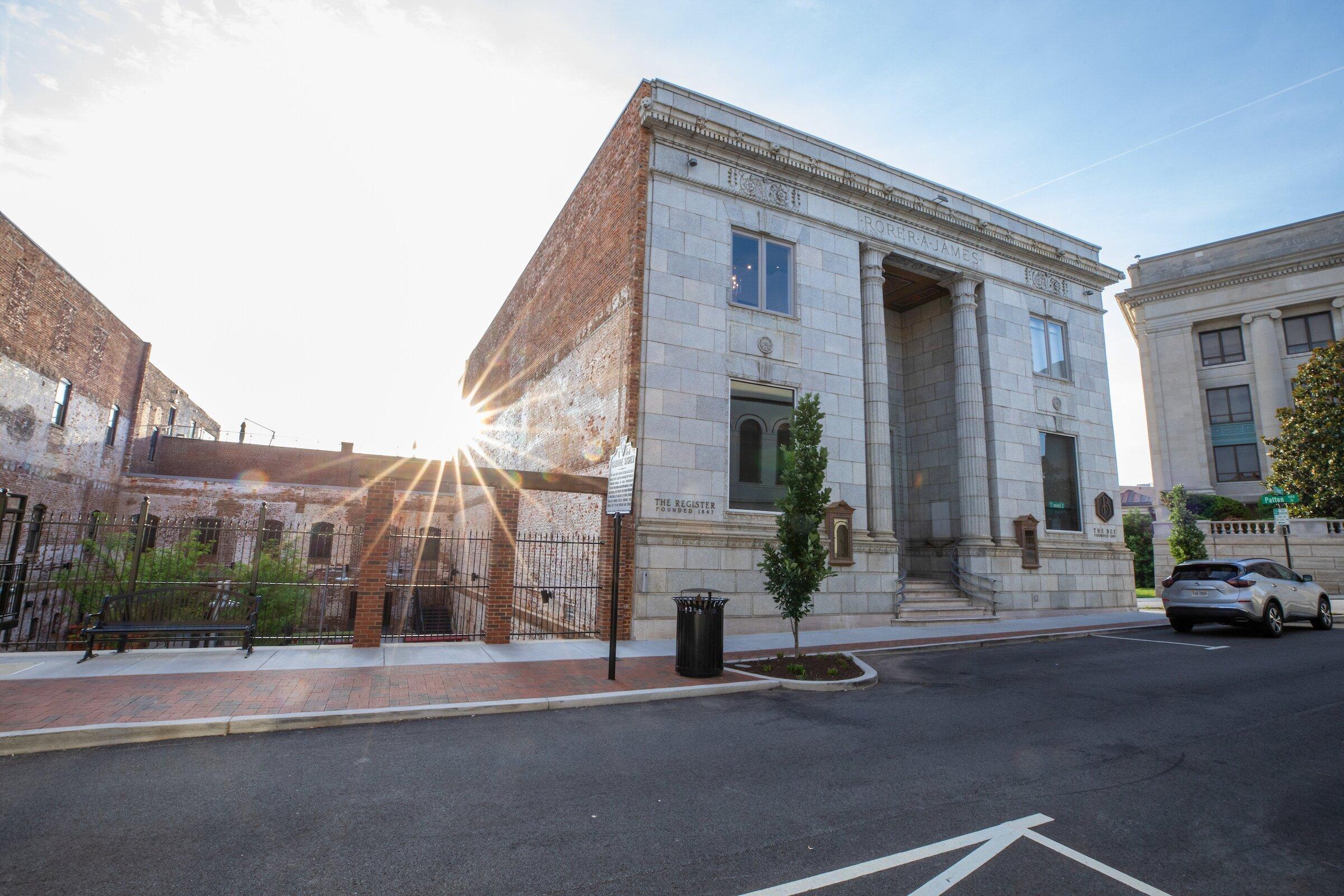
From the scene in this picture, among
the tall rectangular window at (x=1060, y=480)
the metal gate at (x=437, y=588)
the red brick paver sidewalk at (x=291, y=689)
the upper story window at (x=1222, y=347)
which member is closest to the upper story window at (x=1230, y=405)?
the upper story window at (x=1222, y=347)

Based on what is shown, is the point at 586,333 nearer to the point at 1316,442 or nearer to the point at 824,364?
the point at 824,364

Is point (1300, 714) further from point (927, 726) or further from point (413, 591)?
point (413, 591)

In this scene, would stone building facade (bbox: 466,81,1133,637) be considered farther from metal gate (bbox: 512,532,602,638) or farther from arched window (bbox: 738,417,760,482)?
metal gate (bbox: 512,532,602,638)

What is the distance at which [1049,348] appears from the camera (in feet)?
69.2

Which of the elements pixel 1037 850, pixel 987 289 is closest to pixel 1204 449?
pixel 987 289

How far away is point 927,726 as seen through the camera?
22.6 ft

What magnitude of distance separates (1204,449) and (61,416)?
5718 cm

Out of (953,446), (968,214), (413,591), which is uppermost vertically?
(968,214)

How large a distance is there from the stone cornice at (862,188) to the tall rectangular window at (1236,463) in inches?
967

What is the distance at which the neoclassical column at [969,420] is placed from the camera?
1853 centimetres

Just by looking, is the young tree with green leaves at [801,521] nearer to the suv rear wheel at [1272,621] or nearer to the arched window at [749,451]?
the arched window at [749,451]

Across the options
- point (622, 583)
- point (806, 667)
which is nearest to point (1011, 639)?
point (806, 667)

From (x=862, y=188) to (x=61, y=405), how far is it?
29.0 metres

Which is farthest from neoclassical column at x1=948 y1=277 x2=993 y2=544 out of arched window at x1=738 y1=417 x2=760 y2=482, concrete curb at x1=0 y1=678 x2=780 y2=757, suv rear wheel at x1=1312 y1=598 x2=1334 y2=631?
concrete curb at x1=0 y1=678 x2=780 y2=757
